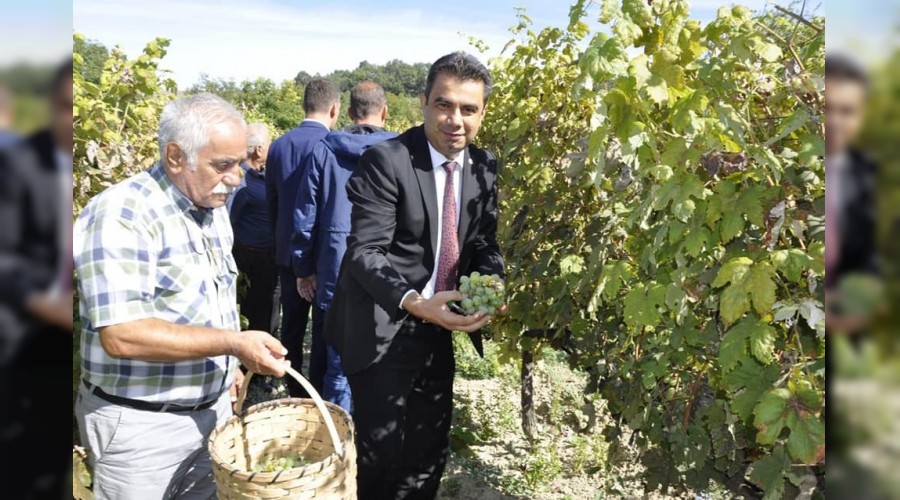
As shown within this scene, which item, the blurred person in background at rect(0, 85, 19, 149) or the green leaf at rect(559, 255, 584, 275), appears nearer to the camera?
the blurred person in background at rect(0, 85, 19, 149)

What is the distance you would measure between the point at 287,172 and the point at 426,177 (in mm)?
2105

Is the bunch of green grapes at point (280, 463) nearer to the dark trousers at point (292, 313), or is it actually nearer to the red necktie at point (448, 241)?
the red necktie at point (448, 241)

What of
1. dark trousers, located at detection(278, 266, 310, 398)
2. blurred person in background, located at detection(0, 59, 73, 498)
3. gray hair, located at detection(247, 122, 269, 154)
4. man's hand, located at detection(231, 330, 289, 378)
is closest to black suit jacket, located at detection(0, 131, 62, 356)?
blurred person in background, located at detection(0, 59, 73, 498)

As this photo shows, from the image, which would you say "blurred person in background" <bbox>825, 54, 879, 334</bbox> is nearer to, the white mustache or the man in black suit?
the white mustache

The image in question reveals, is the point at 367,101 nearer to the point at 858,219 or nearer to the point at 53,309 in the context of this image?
the point at 53,309

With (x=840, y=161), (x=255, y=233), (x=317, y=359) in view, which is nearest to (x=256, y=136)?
(x=255, y=233)

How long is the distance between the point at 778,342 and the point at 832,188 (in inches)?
62.2

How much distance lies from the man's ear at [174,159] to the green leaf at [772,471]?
1.76m

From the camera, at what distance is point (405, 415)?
282 cm

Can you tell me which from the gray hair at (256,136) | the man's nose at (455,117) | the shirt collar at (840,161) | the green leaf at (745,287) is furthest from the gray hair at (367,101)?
the shirt collar at (840,161)

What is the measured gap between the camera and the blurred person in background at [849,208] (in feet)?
1.18

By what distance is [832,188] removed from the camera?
40 cm

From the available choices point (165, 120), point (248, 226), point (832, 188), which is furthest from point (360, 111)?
point (832, 188)

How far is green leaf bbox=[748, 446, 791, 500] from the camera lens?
66.6 inches
